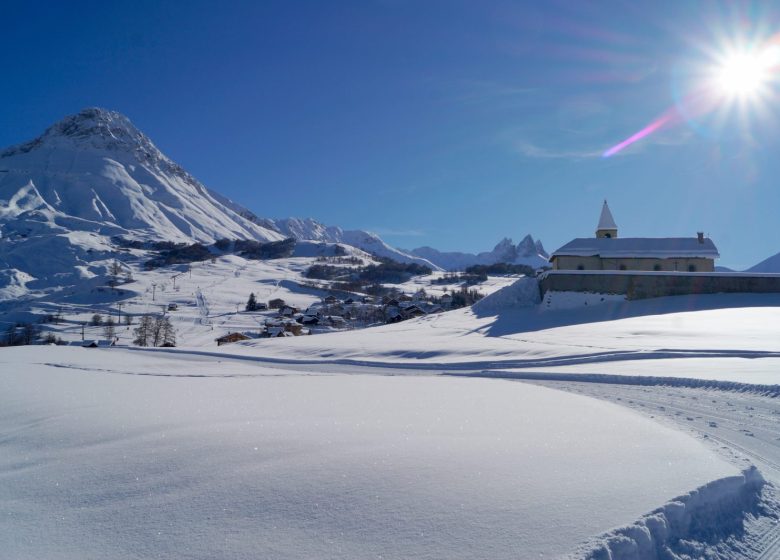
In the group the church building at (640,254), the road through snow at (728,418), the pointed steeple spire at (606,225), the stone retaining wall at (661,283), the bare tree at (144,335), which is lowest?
the bare tree at (144,335)

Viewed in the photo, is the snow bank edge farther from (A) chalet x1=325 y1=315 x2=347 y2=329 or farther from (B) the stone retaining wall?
(A) chalet x1=325 y1=315 x2=347 y2=329

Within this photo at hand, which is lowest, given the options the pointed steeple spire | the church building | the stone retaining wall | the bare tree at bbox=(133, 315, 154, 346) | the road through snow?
the bare tree at bbox=(133, 315, 154, 346)

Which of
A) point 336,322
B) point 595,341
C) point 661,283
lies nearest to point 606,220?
point 661,283

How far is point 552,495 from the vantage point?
364cm

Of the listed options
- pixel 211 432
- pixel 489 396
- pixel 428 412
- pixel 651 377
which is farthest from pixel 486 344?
pixel 211 432

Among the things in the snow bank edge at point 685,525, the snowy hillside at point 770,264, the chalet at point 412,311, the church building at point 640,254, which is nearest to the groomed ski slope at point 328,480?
the snow bank edge at point 685,525

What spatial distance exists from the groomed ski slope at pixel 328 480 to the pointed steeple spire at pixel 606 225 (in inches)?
1726

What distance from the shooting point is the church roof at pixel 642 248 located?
36.1 metres

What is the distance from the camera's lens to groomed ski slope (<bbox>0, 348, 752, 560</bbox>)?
3.04 metres

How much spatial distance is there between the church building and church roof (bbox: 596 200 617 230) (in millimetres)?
8944

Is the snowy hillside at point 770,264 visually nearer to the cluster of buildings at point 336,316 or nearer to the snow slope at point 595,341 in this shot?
the cluster of buildings at point 336,316

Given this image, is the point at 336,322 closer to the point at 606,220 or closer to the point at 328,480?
the point at 606,220

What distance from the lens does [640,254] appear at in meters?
36.3

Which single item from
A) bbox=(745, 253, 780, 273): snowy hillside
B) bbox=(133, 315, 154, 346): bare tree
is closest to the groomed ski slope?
bbox=(133, 315, 154, 346): bare tree
